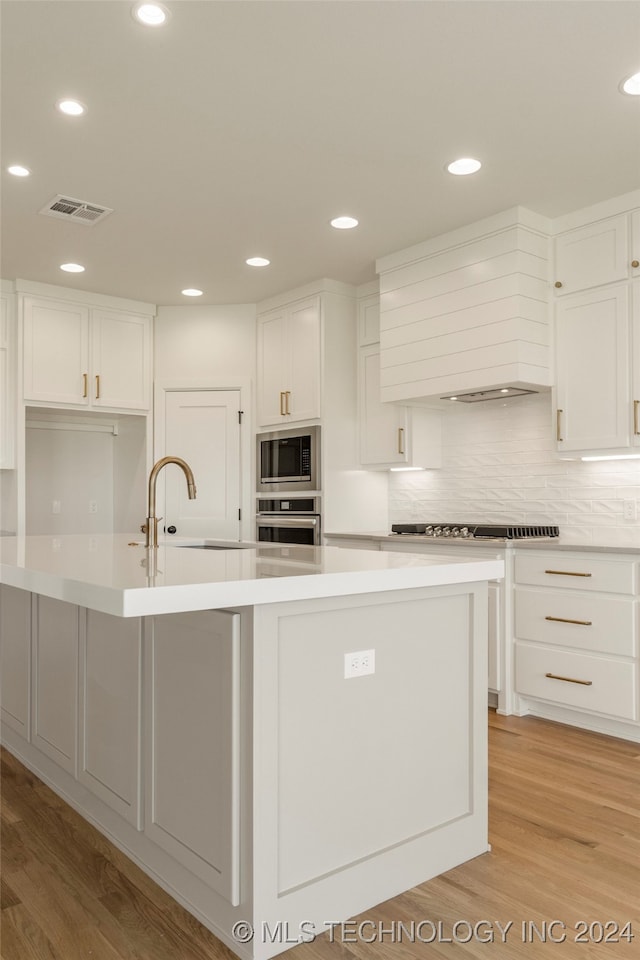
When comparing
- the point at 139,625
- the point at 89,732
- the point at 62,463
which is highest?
the point at 62,463

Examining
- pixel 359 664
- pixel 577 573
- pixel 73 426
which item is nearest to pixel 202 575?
pixel 359 664

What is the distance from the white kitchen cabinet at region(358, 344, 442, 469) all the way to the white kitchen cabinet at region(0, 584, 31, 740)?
2573 mm

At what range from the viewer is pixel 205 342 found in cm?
562

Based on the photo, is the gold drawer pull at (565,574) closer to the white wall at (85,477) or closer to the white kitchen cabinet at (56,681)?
the white kitchen cabinet at (56,681)

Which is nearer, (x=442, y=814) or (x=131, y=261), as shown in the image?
(x=442, y=814)

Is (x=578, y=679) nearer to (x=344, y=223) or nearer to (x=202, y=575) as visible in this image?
(x=202, y=575)

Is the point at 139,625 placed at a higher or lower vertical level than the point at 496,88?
lower

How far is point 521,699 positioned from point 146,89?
10.6ft

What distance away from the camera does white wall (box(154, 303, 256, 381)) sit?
558 centimetres

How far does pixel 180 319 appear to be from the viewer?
18.5 feet

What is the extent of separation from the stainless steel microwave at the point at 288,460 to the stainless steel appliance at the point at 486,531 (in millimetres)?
862

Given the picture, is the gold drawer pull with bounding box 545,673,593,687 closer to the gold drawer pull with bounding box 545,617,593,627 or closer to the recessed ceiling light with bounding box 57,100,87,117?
the gold drawer pull with bounding box 545,617,593,627

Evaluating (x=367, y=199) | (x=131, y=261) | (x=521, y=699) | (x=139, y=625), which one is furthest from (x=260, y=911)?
(x=131, y=261)

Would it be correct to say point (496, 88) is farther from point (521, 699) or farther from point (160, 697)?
point (521, 699)
